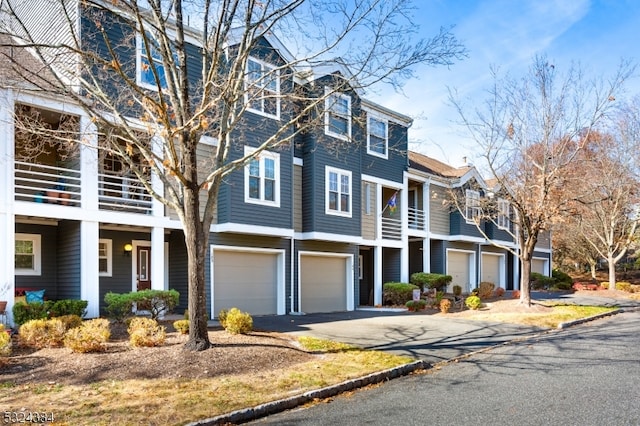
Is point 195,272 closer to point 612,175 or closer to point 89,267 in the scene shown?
point 89,267

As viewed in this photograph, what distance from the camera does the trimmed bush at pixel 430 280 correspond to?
81.5 feet

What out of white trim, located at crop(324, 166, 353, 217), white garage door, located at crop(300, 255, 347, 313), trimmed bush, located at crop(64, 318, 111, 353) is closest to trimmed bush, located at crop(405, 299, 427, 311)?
white garage door, located at crop(300, 255, 347, 313)

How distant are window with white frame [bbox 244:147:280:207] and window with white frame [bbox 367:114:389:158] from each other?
6133 mm

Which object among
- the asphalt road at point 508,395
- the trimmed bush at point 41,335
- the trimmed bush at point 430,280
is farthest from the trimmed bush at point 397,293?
the trimmed bush at point 41,335

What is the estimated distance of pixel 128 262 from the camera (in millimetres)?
16953

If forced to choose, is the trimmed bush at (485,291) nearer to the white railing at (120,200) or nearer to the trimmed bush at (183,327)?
the white railing at (120,200)

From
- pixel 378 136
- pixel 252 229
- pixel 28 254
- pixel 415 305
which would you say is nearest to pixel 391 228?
pixel 378 136

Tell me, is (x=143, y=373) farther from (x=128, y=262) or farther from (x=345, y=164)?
(x=345, y=164)

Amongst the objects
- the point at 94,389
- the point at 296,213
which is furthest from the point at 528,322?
the point at 94,389

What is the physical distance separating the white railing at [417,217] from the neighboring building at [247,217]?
118mm

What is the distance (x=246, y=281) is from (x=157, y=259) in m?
3.57

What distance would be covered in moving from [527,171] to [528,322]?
6677 millimetres

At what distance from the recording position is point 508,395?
24.3 feet

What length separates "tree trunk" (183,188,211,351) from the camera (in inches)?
376
